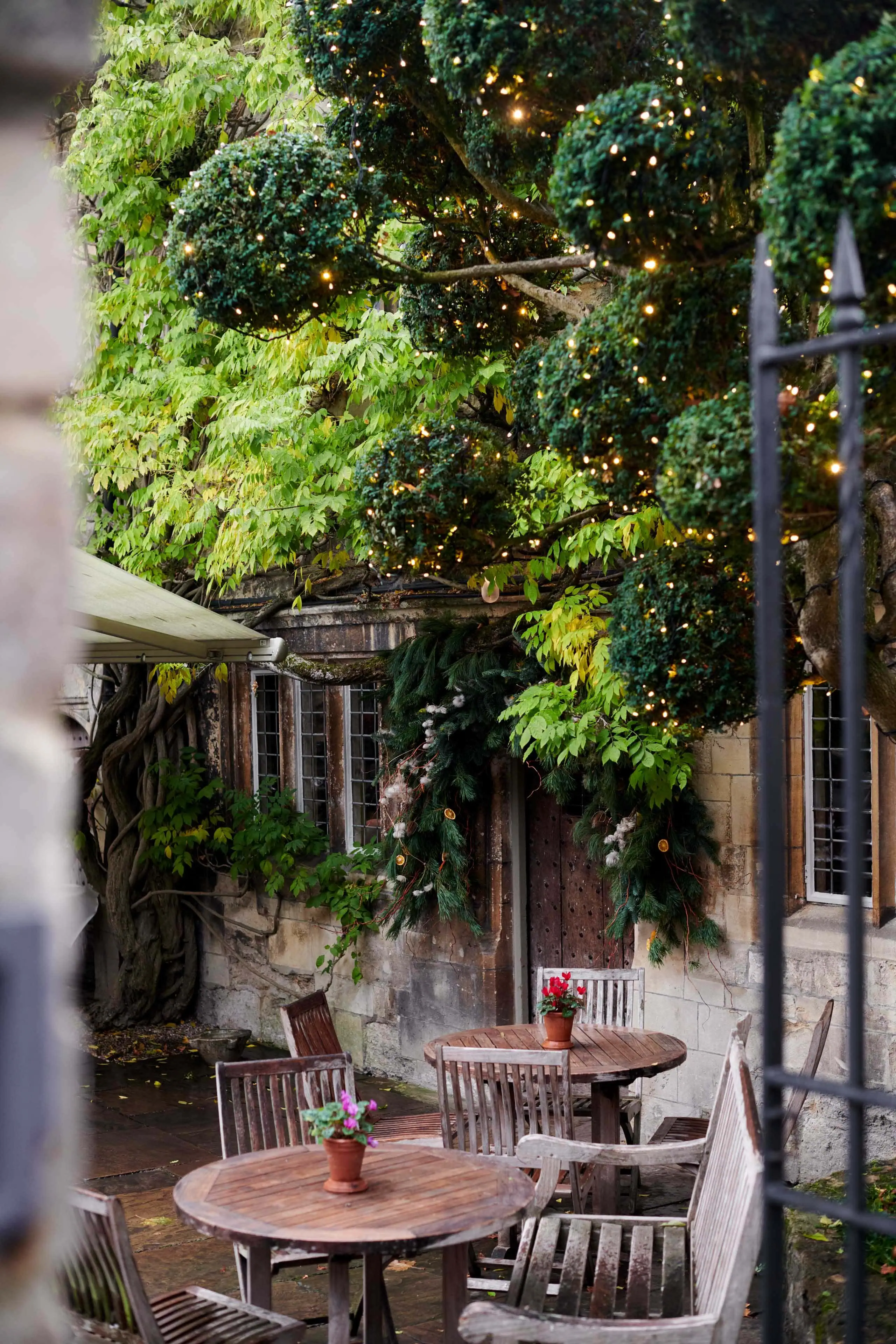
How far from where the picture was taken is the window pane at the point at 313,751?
1169 centimetres

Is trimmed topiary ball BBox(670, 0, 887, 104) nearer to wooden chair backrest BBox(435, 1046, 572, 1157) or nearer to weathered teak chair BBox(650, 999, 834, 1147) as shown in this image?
wooden chair backrest BBox(435, 1046, 572, 1157)

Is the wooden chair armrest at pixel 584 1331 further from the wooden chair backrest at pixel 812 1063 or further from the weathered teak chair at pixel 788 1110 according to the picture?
the wooden chair backrest at pixel 812 1063

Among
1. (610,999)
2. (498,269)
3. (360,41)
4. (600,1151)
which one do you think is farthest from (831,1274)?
(360,41)

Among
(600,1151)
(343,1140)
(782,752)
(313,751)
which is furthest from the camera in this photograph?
(313,751)

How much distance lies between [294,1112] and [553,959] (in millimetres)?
4035

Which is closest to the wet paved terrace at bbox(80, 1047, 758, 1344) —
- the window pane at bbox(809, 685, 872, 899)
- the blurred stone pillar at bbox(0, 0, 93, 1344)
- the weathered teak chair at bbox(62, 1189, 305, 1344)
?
the weathered teak chair at bbox(62, 1189, 305, 1344)

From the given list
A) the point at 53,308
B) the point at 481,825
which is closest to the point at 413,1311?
the point at 481,825

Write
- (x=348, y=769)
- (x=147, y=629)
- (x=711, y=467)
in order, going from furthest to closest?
(x=348, y=769) < (x=147, y=629) < (x=711, y=467)

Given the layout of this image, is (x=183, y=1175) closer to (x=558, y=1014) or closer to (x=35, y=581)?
(x=558, y=1014)

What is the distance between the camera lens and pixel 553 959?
9.60 metres

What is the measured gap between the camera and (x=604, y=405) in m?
4.48

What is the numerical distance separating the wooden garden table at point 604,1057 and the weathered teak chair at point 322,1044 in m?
0.41

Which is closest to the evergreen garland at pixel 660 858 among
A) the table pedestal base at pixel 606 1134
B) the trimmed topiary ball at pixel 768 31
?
the table pedestal base at pixel 606 1134

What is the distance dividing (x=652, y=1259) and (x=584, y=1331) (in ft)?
4.11
